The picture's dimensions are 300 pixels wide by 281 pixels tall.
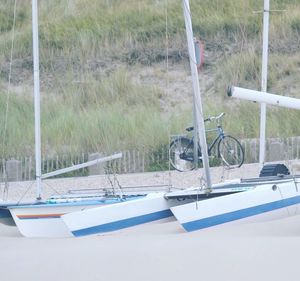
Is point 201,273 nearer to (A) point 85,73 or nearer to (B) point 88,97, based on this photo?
(B) point 88,97

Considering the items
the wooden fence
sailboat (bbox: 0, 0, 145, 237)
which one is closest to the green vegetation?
the wooden fence

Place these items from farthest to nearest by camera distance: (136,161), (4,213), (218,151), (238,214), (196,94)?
(136,161)
(218,151)
(4,213)
(196,94)
(238,214)

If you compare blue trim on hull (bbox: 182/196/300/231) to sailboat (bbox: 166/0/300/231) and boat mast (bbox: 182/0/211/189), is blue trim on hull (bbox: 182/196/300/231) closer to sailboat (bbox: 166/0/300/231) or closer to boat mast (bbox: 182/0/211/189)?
sailboat (bbox: 166/0/300/231)

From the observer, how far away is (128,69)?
30156 millimetres

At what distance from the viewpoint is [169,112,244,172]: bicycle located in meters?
19.4

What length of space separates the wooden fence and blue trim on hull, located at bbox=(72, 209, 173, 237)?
617 cm

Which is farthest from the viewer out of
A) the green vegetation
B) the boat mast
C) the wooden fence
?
the green vegetation

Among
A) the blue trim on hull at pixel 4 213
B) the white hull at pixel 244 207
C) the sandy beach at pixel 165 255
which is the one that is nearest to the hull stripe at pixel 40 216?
the blue trim on hull at pixel 4 213

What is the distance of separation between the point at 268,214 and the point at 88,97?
14128 mm

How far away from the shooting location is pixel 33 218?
15758 mm

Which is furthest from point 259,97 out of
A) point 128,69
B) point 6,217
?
point 128,69

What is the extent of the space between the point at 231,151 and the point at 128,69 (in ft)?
35.2

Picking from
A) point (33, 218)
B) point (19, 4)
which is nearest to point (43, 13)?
point (19, 4)

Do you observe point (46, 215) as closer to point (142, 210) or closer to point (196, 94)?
point (142, 210)
